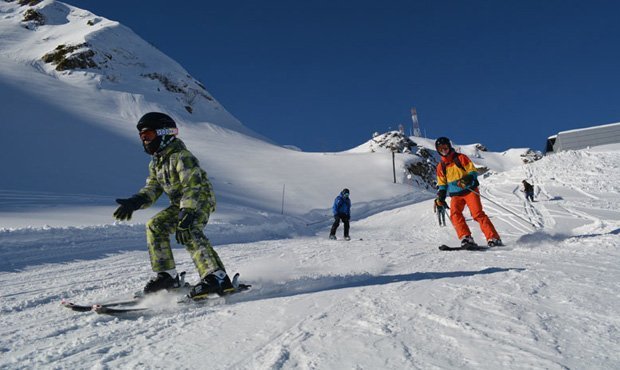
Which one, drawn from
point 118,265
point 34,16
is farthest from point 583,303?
point 34,16

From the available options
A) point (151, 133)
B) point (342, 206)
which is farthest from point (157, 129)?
point (342, 206)

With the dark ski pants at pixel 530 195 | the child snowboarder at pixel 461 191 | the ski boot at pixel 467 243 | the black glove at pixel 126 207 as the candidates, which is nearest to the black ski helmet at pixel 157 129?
the black glove at pixel 126 207

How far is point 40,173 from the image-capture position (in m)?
18.4

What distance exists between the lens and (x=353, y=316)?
93.9 inches

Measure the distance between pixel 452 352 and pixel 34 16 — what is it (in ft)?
279

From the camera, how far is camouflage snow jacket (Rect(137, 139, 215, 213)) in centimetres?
318

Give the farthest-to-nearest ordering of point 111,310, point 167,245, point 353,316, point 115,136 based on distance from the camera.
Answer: point 115,136
point 167,245
point 111,310
point 353,316

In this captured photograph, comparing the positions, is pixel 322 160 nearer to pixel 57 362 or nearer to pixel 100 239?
pixel 100 239

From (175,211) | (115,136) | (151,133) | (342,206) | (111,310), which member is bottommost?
(111,310)

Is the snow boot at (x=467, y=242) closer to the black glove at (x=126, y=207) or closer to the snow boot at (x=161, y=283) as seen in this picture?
the snow boot at (x=161, y=283)

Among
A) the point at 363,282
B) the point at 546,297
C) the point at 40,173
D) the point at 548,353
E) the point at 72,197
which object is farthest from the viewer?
the point at 40,173

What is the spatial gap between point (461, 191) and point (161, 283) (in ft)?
16.1

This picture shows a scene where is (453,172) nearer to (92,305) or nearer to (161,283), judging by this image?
(161,283)

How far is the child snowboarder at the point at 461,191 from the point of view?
5957 mm
